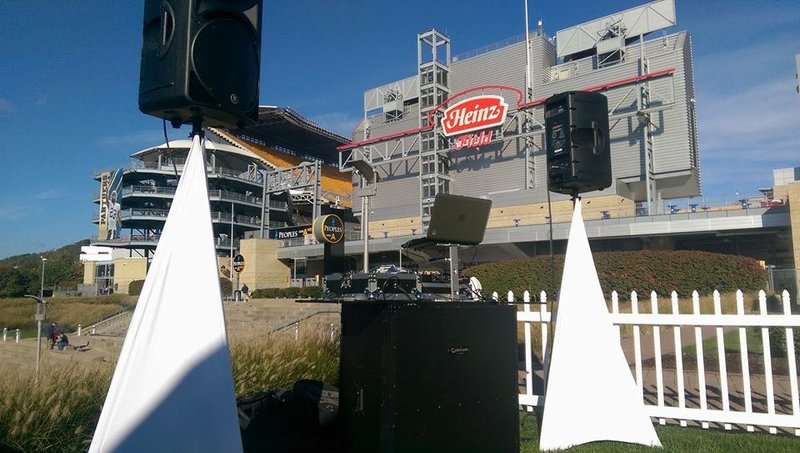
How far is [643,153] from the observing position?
3772cm

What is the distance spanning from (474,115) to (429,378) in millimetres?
41484

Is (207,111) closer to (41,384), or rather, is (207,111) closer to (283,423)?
(283,423)

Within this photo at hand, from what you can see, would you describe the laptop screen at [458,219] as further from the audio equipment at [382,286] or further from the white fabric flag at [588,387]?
the white fabric flag at [588,387]

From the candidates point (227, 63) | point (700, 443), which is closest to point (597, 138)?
point (700, 443)

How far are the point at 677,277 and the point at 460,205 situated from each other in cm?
1719

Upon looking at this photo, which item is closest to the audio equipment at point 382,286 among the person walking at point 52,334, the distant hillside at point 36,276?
the person walking at point 52,334

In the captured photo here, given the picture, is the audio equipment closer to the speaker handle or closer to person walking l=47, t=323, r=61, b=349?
the speaker handle

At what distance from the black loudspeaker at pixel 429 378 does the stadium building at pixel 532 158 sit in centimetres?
2154

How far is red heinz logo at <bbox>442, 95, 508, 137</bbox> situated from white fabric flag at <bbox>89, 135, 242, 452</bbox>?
1594 inches

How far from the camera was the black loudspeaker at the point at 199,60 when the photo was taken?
307cm

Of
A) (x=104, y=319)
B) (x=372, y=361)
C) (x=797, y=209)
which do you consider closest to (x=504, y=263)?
(x=797, y=209)

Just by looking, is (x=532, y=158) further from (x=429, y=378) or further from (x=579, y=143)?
(x=429, y=378)

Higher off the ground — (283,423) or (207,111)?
(207,111)

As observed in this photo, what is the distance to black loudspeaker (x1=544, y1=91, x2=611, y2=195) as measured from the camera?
5387 millimetres
